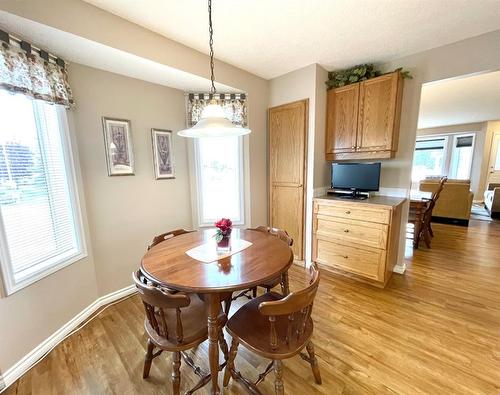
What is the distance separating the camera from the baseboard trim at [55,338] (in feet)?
4.86

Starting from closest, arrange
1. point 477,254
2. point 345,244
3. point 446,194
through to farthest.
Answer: point 345,244
point 477,254
point 446,194

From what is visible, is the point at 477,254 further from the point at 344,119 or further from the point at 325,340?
the point at 325,340

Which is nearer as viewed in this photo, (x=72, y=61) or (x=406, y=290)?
(x=72, y=61)

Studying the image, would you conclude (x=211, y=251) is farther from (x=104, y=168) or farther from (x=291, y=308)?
(x=104, y=168)

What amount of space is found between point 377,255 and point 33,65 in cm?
343

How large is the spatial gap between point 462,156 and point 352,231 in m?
6.98

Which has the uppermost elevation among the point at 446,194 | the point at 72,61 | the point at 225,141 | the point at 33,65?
the point at 72,61

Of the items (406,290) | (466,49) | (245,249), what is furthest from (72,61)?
(406,290)

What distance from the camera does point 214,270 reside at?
A: 1332mm

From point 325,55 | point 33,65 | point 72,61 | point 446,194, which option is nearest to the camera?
point 33,65

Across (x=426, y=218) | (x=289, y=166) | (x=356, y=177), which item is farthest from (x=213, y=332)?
(x=426, y=218)

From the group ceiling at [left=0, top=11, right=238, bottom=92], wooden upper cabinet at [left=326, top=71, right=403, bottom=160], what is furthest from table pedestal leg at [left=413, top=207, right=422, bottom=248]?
ceiling at [left=0, top=11, right=238, bottom=92]

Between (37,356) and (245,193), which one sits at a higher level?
(245,193)

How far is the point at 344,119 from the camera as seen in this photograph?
2711 millimetres
